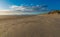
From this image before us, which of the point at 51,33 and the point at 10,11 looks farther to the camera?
the point at 10,11

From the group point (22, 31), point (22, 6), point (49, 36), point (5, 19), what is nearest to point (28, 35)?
point (22, 31)

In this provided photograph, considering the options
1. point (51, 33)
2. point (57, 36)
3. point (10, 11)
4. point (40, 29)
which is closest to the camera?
point (57, 36)

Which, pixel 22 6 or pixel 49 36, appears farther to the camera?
pixel 22 6

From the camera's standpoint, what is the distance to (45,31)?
2.02 metres

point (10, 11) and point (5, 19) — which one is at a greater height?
point (10, 11)

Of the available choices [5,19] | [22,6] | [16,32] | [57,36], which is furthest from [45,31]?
[5,19]

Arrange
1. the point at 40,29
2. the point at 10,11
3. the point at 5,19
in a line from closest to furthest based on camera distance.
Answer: the point at 40,29 < the point at 10,11 < the point at 5,19

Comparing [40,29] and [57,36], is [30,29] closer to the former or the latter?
[40,29]

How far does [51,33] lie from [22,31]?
0.48 m

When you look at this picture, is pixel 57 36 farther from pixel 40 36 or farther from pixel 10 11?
pixel 10 11

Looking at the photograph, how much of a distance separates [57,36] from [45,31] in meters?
0.26

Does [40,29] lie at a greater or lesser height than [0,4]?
lesser

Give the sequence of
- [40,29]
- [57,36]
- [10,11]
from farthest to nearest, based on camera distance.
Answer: [10,11]
[40,29]
[57,36]

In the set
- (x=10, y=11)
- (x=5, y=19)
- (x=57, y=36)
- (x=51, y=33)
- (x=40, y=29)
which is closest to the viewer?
(x=57, y=36)
